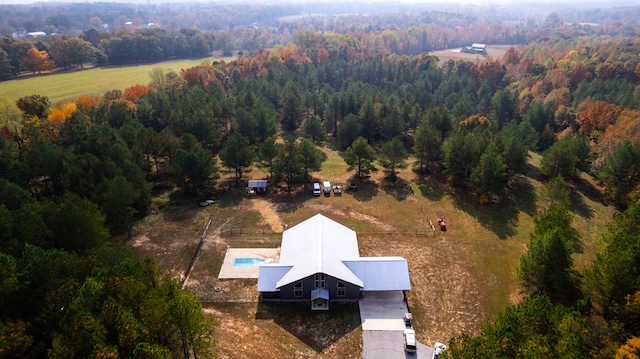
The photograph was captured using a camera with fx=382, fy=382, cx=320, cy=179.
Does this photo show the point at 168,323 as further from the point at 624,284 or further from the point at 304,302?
the point at 624,284

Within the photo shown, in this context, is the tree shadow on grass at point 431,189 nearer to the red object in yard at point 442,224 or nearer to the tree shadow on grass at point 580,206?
the red object in yard at point 442,224

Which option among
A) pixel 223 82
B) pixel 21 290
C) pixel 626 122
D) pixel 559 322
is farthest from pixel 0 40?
pixel 626 122

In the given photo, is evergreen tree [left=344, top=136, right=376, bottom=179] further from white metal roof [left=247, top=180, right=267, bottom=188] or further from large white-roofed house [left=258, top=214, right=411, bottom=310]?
large white-roofed house [left=258, top=214, right=411, bottom=310]

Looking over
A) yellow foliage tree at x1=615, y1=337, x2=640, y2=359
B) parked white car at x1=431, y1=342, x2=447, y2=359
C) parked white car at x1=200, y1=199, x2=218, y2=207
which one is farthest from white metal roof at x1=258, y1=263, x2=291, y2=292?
yellow foliage tree at x1=615, y1=337, x2=640, y2=359

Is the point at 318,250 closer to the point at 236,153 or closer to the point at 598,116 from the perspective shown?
the point at 236,153

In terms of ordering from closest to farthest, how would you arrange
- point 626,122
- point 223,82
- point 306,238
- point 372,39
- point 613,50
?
point 306,238, point 626,122, point 223,82, point 613,50, point 372,39

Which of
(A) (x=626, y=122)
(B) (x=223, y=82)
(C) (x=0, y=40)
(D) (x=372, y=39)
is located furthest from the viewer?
(D) (x=372, y=39)
